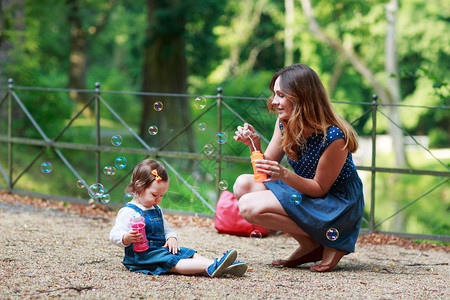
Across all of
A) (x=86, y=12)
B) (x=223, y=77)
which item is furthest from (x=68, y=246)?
(x=223, y=77)

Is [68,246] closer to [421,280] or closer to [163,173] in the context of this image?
[163,173]

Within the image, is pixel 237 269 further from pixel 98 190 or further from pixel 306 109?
pixel 98 190

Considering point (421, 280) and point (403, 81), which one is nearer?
point (421, 280)

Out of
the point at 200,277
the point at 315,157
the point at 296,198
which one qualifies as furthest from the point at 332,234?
the point at 200,277

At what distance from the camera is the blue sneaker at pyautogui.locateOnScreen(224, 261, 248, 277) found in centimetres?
361

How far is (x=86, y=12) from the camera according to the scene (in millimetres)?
17750

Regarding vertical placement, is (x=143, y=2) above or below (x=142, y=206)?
above

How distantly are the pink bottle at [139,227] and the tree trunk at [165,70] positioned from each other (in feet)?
31.8

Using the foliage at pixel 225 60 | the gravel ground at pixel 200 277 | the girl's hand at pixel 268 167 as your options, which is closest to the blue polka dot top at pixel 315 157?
the girl's hand at pixel 268 167

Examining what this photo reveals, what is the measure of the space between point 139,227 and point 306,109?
123 centimetres

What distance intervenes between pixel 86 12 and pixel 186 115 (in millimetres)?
5886

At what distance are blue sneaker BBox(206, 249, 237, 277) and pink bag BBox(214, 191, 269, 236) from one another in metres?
1.56

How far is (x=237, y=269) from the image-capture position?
363 centimetres

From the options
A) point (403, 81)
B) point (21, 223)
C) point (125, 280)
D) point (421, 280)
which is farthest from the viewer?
point (403, 81)
